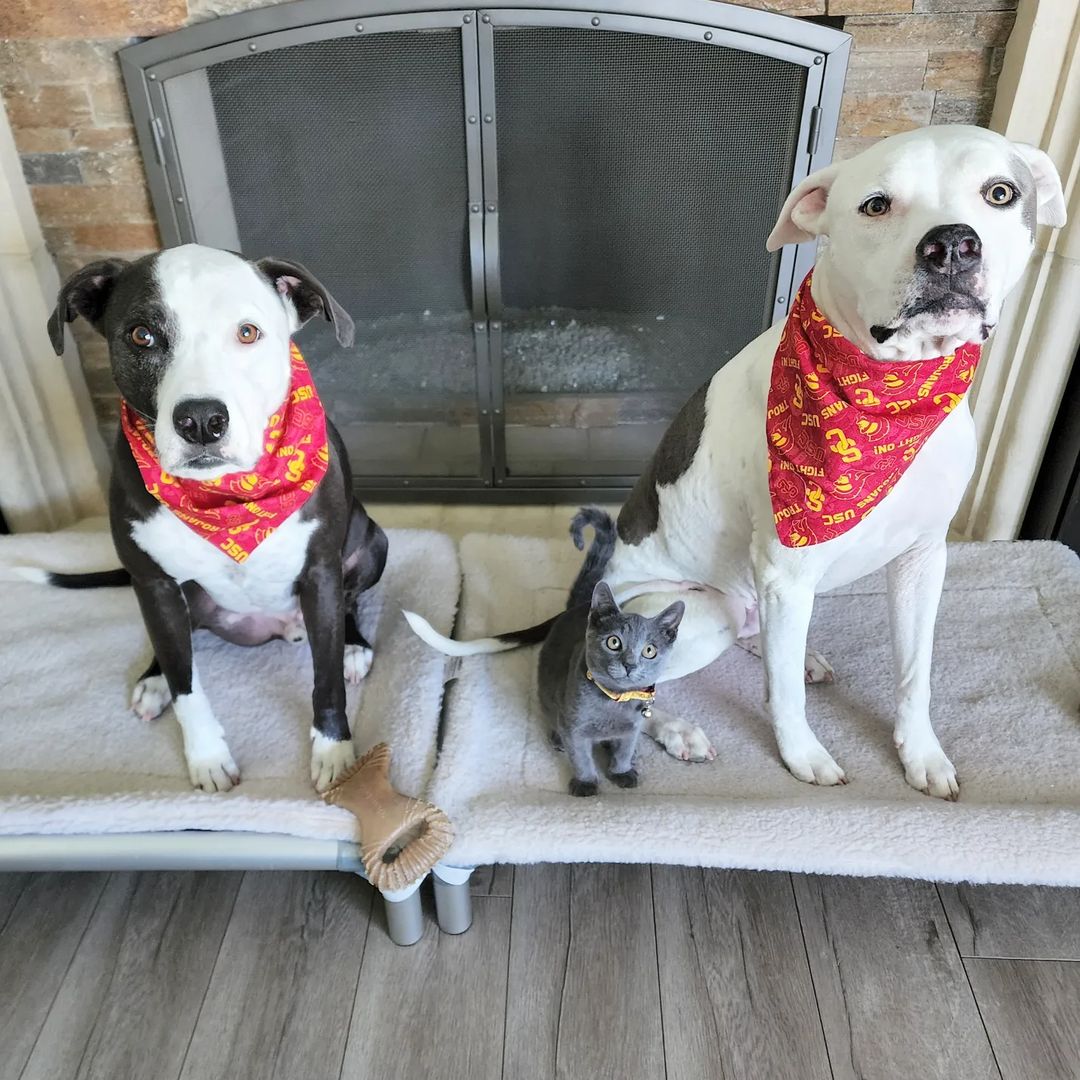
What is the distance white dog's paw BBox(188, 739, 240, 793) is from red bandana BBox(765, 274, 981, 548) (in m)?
1.03

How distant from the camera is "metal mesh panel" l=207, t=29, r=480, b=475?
6.83ft

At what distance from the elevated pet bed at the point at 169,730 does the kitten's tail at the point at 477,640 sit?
70 millimetres

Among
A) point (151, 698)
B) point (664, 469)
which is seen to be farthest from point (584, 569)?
point (151, 698)

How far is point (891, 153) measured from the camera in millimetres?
1154

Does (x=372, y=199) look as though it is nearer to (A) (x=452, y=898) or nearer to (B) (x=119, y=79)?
(B) (x=119, y=79)

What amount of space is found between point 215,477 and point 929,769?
1290 mm

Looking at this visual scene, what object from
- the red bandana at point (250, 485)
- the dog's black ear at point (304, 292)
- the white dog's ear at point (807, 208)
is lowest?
the red bandana at point (250, 485)

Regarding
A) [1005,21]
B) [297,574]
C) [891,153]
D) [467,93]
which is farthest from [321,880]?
[1005,21]

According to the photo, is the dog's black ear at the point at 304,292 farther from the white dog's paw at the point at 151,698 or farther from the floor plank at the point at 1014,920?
the floor plank at the point at 1014,920

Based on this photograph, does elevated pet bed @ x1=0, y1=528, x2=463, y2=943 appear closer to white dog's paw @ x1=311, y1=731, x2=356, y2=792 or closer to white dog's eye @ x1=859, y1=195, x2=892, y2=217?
white dog's paw @ x1=311, y1=731, x2=356, y2=792

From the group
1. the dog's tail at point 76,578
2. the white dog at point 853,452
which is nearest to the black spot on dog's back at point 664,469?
the white dog at point 853,452

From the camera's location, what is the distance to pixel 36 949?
5.03 feet

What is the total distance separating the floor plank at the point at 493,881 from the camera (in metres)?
1.62

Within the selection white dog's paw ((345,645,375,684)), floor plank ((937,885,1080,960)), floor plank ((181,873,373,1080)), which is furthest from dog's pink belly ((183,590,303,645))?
floor plank ((937,885,1080,960))
